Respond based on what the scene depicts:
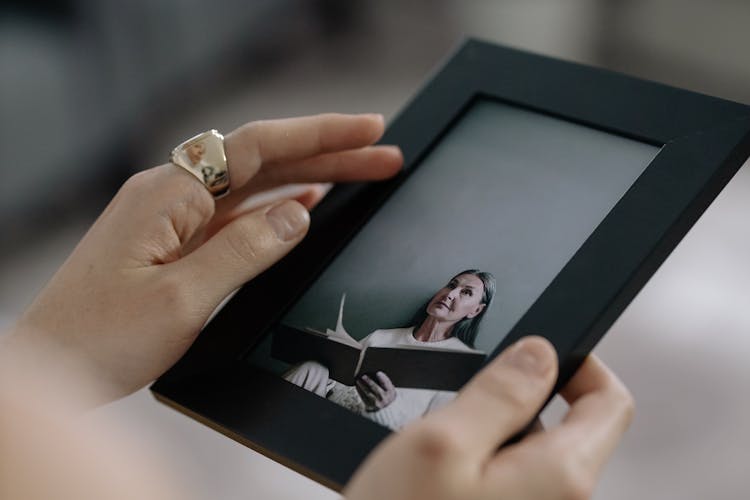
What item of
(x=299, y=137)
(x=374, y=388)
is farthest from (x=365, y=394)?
(x=299, y=137)

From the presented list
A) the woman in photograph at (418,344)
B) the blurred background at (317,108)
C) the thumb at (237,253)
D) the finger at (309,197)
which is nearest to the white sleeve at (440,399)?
the woman in photograph at (418,344)

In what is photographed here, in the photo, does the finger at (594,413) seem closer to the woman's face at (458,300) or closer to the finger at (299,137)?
the woman's face at (458,300)

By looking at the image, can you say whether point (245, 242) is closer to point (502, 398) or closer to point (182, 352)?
point (182, 352)

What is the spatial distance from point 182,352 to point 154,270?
0.08 meters

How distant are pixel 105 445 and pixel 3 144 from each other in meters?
1.64

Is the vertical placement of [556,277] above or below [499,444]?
above

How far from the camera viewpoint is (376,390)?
0.83m

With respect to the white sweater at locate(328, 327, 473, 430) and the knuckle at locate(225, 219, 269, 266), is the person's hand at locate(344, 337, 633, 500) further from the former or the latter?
the knuckle at locate(225, 219, 269, 266)

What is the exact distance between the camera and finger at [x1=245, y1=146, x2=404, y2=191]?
1.01 meters

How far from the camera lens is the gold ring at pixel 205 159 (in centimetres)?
98

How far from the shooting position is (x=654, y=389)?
1.68 metres

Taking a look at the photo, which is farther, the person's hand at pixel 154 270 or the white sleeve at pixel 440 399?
the person's hand at pixel 154 270

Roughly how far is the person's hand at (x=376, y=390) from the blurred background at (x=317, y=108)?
738 mm

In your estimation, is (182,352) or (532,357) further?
(182,352)
